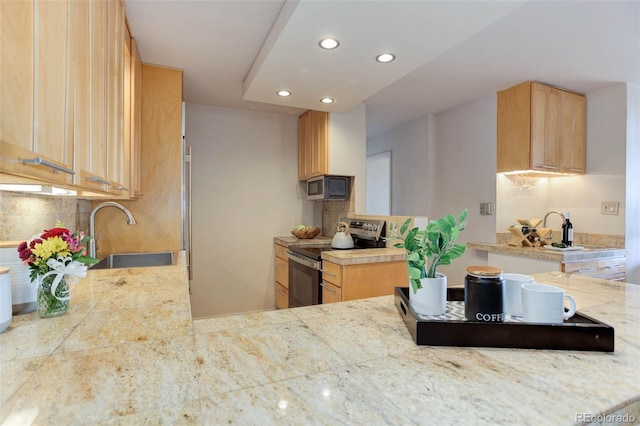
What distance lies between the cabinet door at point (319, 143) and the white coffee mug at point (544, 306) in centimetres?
256

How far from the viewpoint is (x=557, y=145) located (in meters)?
2.99

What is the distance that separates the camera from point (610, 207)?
2.96 m

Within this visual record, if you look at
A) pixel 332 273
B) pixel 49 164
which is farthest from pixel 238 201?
pixel 49 164

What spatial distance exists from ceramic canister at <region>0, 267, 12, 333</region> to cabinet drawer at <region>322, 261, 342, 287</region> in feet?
5.57

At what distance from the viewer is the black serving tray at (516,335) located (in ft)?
2.65

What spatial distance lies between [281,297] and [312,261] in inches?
41.3

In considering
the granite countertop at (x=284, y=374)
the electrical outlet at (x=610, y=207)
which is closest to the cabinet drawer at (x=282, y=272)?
the granite countertop at (x=284, y=374)

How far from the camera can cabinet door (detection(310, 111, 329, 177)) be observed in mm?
3295

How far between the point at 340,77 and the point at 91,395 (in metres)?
2.22

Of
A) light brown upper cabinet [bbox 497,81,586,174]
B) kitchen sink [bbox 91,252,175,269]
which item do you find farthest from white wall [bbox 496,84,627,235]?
kitchen sink [bbox 91,252,175,269]

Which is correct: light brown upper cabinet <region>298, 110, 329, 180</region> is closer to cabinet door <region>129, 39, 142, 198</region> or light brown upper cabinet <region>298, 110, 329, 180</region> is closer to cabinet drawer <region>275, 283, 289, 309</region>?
cabinet drawer <region>275, 283, 289, 309</region>

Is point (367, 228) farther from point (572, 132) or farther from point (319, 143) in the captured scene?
point (572, 132)

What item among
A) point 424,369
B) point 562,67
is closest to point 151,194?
point 424,369

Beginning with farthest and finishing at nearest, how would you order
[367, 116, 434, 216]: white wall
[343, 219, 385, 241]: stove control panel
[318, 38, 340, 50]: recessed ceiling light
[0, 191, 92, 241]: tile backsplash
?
[367, 116, 434, 216]: white wall → [343, 219, 385, 241]: stove control panel → [318, 38, 340, 50]: recessed ceiling light → [0, 191, 92, 241]: tile backsplash
